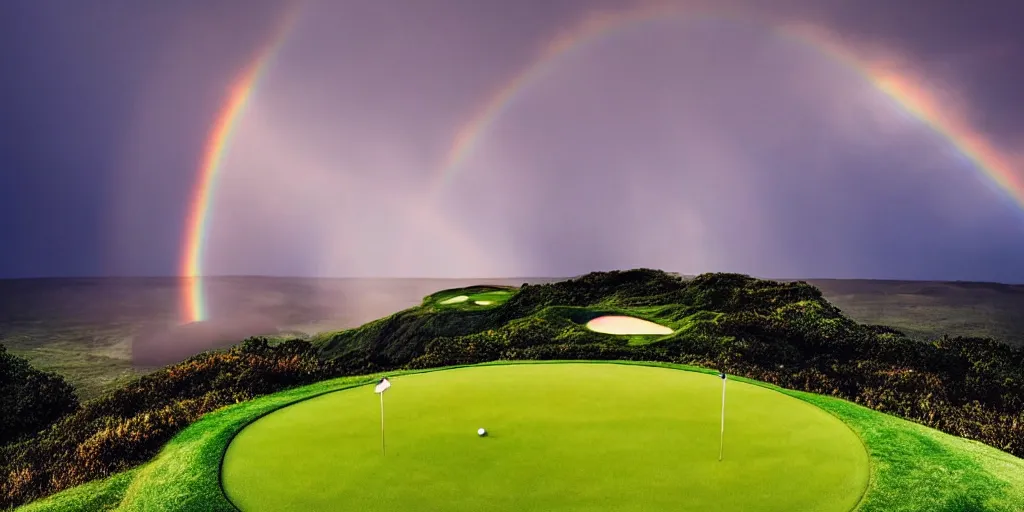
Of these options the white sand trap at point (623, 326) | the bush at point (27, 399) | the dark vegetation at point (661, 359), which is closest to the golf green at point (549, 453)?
the dark vegetation at point (661, 359)

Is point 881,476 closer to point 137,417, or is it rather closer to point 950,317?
point 137,417

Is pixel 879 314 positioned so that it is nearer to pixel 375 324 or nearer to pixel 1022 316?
pixel 1022 316

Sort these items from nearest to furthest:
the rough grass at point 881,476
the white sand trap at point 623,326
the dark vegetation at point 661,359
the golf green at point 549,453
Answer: the golf green at point 549,453
the rough grass at point 881,476
the dark vegetation at point 661,359
the white sand trap at point 623,326

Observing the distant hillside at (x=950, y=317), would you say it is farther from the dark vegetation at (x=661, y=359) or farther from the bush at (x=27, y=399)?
the bush at (x=27, y=399)

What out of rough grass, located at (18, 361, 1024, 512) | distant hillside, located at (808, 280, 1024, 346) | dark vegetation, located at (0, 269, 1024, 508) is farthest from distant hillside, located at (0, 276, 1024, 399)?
rough grass, located at (18, 361, 1024, 512)

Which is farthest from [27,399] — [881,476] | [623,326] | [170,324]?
[170,324]

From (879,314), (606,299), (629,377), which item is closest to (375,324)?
(606,299)

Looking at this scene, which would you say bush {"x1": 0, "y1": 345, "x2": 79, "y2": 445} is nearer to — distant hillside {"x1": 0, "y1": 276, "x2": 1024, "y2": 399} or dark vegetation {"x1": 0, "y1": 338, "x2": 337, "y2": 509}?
dark vegetation {"x1": 0, "y1": 338, "x2": 337, "y2": 509}
